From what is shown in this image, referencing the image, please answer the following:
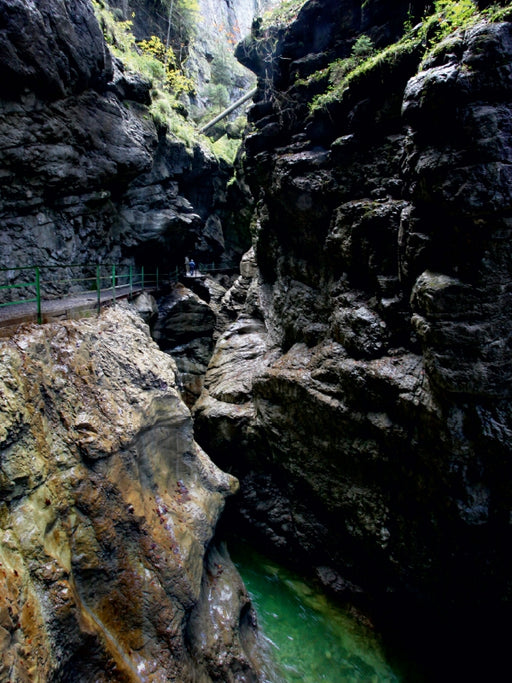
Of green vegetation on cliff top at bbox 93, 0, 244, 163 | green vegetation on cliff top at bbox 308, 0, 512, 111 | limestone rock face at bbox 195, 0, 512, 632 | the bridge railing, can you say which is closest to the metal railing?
the bridge railing

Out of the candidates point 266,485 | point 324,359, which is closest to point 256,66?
point 324,359

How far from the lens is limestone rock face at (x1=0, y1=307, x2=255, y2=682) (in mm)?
3867

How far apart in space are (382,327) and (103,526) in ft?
20.1

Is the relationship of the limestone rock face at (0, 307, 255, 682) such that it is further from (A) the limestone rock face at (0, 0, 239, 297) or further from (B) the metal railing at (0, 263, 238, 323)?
(A) the limestone rock face at (0, 0, 239, 297)

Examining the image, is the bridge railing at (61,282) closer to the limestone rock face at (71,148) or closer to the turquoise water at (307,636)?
the limestone rock face at (71,148)

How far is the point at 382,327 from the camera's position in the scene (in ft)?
24.8

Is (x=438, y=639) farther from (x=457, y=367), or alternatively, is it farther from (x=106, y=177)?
(x=106, y=177)

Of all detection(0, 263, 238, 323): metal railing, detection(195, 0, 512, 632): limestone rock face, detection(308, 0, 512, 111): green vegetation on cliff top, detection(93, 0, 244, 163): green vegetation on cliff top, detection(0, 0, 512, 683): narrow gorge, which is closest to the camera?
detection(0, 0, 512, 683): narrow gorge

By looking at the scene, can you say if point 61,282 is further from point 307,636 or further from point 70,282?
point 307,636

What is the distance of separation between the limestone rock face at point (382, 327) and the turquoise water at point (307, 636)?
2.32 ft

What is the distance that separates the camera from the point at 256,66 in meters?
11.7

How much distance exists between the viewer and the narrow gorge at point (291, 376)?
481cm

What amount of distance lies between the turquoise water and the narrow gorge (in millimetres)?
323

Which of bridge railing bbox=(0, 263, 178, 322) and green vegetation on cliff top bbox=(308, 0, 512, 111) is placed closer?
green vegetation on cliff top bbox=(308, 0, 512, 111)
